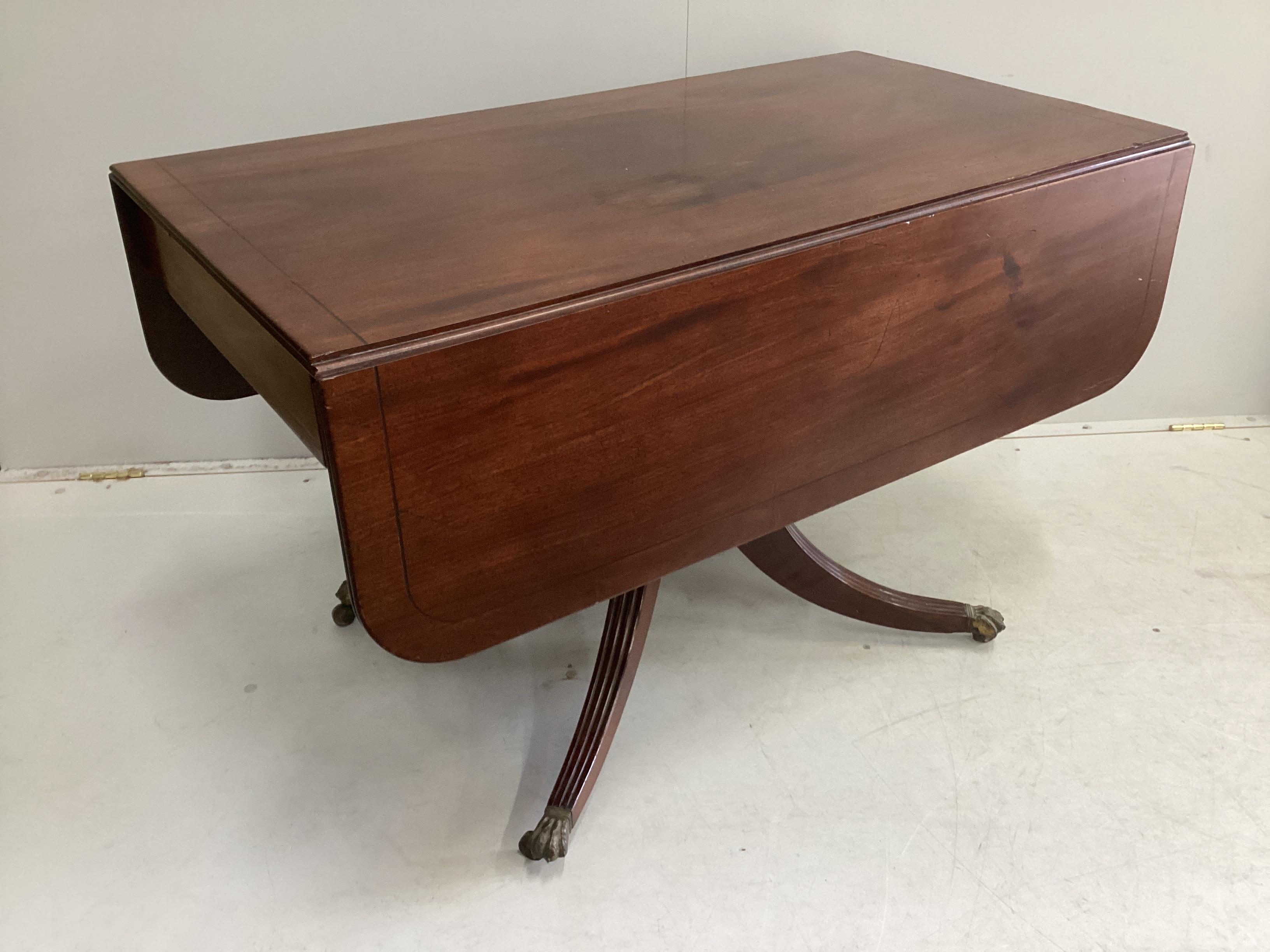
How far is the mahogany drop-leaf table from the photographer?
96 centimetres

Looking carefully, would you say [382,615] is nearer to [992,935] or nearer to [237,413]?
[992,935]

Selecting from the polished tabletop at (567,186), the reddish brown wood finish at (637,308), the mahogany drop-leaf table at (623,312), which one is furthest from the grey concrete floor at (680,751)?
the polished tabletop at (567,186)

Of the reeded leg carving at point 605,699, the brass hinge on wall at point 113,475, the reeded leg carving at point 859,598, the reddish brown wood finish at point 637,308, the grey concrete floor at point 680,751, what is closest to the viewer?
the reddish brown wood finish at point 637,308

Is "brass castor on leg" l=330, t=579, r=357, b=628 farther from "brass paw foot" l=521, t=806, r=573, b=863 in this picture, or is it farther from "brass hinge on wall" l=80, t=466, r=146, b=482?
"brass hinge on wall" l=80, t=466, r=146, b=482

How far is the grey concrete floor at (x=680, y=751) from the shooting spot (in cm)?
128

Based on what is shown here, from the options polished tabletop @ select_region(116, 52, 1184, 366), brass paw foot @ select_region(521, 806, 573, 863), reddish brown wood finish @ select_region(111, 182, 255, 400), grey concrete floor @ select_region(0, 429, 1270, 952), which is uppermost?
polished tabletop @ select_region(116, 52, 1184, 366)

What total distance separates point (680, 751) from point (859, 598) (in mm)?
371

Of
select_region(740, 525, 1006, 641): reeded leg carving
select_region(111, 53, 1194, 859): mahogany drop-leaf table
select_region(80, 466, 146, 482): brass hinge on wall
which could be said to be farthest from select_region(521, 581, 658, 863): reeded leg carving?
select_region(80, 466, 146, 482): brass hinge on wall

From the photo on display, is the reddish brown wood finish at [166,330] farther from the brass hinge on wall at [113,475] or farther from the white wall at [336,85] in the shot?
the brass hinge on wall at [113,475]

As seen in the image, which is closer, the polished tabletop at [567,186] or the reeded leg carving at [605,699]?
the polished tabletop at [567,186]

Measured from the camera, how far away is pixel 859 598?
5.41ft

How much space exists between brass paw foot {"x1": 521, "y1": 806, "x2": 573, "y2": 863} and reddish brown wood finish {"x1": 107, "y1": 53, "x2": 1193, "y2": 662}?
360mm

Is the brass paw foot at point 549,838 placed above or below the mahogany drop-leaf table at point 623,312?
below

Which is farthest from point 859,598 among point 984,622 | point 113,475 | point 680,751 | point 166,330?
point 113,475
